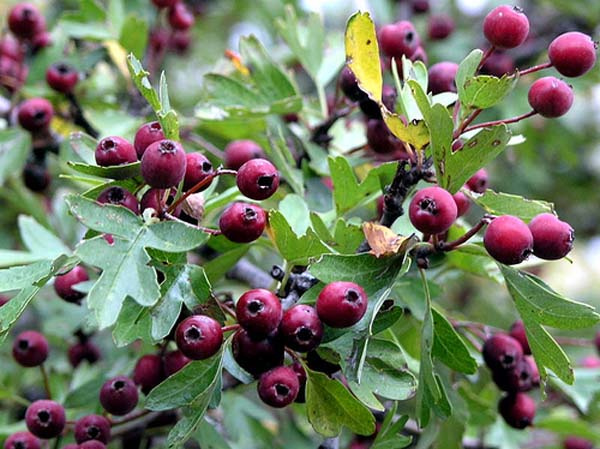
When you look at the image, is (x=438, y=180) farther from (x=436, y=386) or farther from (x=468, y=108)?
(x=436, y=386)

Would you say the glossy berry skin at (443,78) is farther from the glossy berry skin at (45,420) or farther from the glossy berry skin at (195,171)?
the glossy berry skin at (45,420)

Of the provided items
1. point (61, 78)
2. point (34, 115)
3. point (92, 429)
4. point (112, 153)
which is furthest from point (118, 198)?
point (61, 78)

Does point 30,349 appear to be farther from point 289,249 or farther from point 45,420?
point 289,249

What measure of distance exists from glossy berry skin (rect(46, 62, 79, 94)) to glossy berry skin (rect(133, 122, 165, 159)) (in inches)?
34.1

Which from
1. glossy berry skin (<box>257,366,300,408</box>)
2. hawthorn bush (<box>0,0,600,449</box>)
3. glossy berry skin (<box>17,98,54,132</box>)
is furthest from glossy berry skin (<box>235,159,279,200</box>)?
glossy berry skin (<box>17,98,54,132</box>)

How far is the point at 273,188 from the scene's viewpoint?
1.19 meters

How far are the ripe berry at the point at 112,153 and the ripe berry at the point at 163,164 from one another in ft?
0.30

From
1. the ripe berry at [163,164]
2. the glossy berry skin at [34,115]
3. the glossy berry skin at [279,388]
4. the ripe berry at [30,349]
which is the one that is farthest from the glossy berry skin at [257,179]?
the glossy berry skin at [34,115]

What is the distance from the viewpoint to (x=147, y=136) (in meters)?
1.18

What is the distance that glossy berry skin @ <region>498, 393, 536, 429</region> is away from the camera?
5.08 feet

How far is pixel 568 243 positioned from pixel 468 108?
0.24 meters

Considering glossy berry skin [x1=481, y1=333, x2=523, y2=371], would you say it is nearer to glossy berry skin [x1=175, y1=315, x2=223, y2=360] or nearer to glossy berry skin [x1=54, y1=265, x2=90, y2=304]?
glossy berry skin [x1=175, y1=315, x2=223, y2=360]

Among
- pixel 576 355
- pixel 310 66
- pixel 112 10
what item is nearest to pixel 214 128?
pixel 310 66

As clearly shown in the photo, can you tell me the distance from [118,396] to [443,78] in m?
0.78
